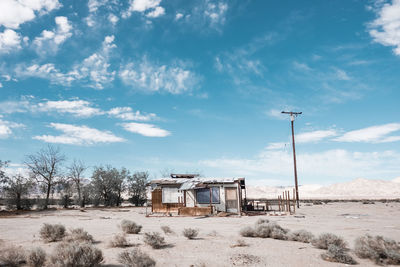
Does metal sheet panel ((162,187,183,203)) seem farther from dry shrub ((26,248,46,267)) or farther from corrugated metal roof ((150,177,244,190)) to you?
dry shrub ((26,248,46,267))

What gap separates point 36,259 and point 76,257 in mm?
1155

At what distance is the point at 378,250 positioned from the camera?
7.82 m

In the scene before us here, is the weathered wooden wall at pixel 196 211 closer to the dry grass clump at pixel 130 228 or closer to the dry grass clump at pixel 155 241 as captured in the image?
the dry grass clump at pixel 130 228

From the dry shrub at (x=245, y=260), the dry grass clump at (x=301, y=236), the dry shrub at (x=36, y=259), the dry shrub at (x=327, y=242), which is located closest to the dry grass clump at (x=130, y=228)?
the dry shrub at (x=36, y=259)

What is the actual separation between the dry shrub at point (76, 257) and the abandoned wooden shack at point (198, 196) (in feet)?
56.9

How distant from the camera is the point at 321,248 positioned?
28.4ft

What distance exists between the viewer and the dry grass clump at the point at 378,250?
7.41m

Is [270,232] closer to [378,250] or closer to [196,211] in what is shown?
[378,250]

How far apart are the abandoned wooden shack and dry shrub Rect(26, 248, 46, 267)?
17395 millimetres

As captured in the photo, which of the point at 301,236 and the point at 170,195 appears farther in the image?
the point at 170,195

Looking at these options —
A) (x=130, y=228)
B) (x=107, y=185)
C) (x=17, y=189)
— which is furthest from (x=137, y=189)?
(x=130, y=228)

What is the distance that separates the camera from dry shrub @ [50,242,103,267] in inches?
245

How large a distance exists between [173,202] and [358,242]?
2109cm

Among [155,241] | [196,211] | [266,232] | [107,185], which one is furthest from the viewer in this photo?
[107,185]
